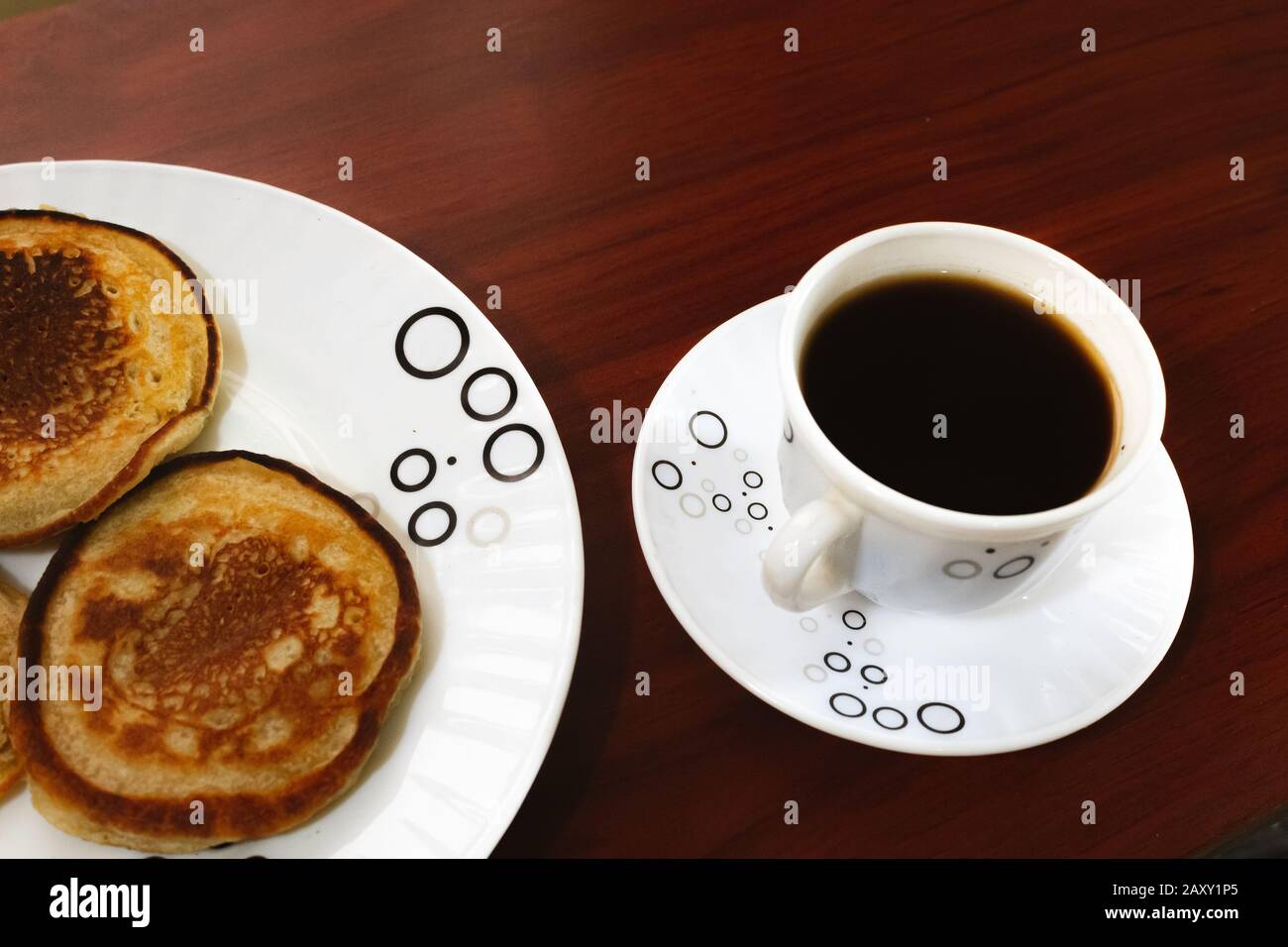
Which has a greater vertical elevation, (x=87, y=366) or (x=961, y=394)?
(x=87, y=366)

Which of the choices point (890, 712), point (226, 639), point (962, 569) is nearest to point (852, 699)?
point (890, 712)

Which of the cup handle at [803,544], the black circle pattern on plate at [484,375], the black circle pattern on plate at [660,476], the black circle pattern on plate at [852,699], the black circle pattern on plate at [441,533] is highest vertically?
the black circle pattern on plate at [484,375]

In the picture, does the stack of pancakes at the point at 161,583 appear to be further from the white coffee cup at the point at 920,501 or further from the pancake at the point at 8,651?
the white coffee cup at the point at 920,501

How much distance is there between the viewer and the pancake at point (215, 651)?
0.84 metres

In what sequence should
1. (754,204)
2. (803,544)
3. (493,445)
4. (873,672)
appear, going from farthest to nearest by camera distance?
(754,204), (493,445), (873,672), (803,544)

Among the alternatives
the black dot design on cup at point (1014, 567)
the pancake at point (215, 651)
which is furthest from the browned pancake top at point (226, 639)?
the black dot design on cup at point (1014, 567)

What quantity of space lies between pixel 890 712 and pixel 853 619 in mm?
102

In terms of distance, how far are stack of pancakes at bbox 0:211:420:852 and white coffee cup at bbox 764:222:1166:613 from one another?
1.27 feet

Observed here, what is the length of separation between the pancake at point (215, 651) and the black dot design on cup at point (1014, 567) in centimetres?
52

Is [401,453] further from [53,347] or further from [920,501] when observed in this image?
[920,501]

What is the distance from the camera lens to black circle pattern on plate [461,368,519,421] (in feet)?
3.23

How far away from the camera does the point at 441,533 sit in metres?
0.97

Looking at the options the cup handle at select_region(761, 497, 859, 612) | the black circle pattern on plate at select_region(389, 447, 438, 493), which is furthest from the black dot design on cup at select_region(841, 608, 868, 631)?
the black circle pattern on plate at select_region(389, 447, 438, 493)
